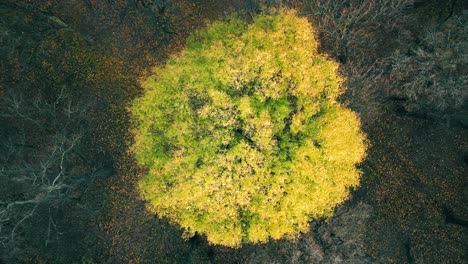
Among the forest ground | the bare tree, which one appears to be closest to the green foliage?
the forest ground

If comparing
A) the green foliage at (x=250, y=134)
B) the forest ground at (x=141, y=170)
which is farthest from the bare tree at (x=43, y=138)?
the green foliage at (x=250, y=134)

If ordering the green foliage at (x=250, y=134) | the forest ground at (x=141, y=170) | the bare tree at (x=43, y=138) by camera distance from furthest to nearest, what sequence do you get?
the forest ground at (x=141, y=170)
the bare tree at (x=43, y=138)
the green foliage at (x=250, y=134)

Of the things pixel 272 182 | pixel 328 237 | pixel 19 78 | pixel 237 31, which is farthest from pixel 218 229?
pixel 19 78

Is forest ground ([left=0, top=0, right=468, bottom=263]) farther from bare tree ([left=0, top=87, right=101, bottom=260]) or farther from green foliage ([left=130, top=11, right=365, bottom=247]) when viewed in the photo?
green foliage ([left=130, top=11, right=365, bottom=247])

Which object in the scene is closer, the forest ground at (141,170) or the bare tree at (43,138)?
the bare tree at (43,138)

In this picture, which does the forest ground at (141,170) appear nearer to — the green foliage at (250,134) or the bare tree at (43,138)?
the bare tree at (43,138)

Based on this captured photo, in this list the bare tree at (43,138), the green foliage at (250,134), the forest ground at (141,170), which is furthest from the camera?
the forest ground at (141,170)

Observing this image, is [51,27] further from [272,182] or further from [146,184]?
[272,182]

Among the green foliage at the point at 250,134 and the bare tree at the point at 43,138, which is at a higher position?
the green foliage at the point at 250,134
